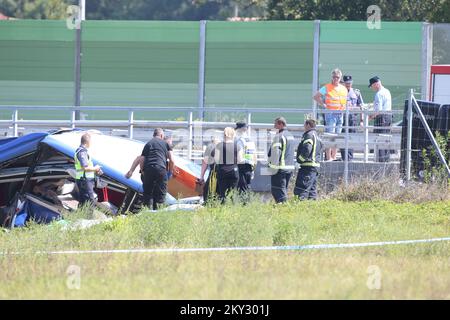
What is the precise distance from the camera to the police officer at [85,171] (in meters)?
16.5

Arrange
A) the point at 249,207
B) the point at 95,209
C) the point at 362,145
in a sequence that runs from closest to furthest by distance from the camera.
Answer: the point at 249,207, the point at 95,209, the point at 362,145

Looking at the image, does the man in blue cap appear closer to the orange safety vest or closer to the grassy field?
the orange safety vest

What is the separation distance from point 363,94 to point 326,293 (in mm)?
17278

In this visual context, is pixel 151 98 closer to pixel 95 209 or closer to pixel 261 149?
pixel 261 149

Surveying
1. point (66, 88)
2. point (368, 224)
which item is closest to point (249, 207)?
point (368, 224)

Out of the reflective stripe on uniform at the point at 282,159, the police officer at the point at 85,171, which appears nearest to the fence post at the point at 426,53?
the reflective stripe on uniform at the point at 282,159

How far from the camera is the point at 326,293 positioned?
28.7 ft

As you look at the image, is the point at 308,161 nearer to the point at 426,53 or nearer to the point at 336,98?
the point at 336,98

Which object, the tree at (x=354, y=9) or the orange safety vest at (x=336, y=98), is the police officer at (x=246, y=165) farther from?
the tree at (x=354, y=9)

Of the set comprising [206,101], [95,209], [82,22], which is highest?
[82,22]

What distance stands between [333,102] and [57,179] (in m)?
6.29

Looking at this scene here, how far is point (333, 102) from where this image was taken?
20.4 metres

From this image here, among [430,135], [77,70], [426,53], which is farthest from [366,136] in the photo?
[77,70]

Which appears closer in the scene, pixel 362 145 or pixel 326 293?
pixel 326 293
